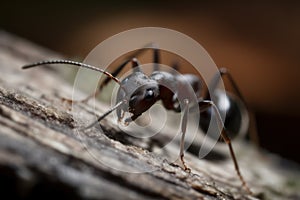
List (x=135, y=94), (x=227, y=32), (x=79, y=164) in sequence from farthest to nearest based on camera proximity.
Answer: (x=227, y=32) < (x=135, y=94) < (x=79, y=164)

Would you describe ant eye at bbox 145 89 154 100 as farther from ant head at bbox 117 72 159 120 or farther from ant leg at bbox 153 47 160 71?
ant leg at bbox 153 47 160 71

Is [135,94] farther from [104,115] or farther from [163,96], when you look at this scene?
[163,96]

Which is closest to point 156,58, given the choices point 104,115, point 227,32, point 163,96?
point 163,96

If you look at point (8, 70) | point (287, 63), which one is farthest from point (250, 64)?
point (8, 70)

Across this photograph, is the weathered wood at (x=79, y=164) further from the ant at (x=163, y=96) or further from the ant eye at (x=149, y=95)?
the ant eye at (x=149, y=95)

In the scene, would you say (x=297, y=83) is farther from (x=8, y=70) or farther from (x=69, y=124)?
(x=69, y=124)
